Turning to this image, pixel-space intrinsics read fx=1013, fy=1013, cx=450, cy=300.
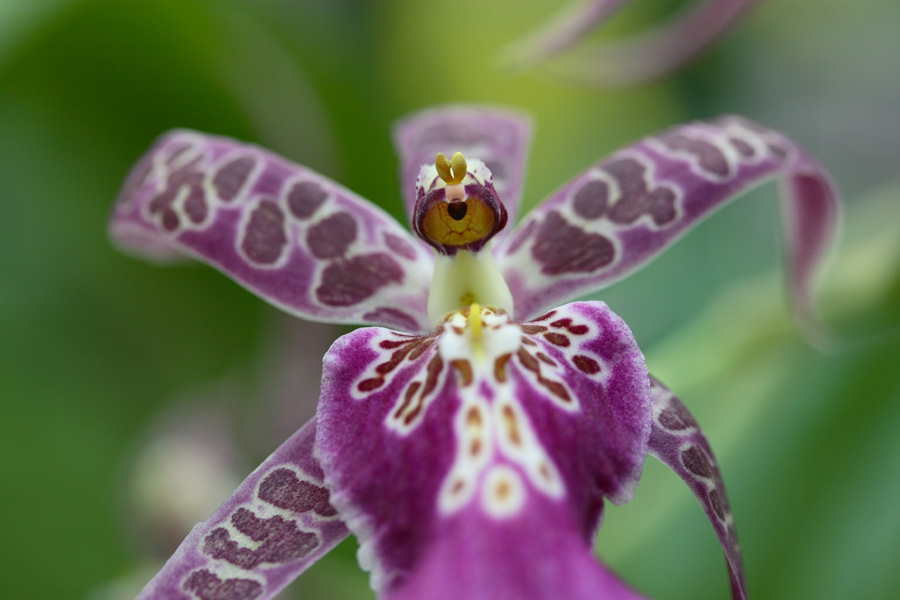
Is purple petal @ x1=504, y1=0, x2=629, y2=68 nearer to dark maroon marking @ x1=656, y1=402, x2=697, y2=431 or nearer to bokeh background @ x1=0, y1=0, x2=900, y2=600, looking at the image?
bokeh background @ x1=0, y1=0, x2=900, y2=600

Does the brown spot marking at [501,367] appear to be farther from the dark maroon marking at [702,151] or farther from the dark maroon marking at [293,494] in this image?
the dark maroon marking at [702,151]

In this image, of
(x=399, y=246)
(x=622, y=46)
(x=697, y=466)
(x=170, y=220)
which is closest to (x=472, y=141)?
(x=399, y=246)

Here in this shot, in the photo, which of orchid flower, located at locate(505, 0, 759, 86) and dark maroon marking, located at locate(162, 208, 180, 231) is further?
orchid flower, located at locate(505, 0, 759, 86)

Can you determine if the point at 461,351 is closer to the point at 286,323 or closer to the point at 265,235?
the point at 265,235

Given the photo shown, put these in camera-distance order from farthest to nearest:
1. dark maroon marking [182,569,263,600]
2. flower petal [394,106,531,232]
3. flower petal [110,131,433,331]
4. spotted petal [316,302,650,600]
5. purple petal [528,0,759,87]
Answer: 1. purple petal [528,0,759,87]
2. flower petal [394,106,531,232]
3. flower petal [110,131,433,331]
4. dark maroon marking [182,569,263,600]
5. spotted petal [316,302,650,600]

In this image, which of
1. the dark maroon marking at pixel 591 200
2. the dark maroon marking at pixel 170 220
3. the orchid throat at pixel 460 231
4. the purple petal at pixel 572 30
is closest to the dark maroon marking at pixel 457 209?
the orchid throat at pixel 460 231

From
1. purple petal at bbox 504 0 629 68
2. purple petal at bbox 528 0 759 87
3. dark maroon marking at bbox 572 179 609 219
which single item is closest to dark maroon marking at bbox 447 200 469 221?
dark maroon marking at bbox 572 179 609 219
